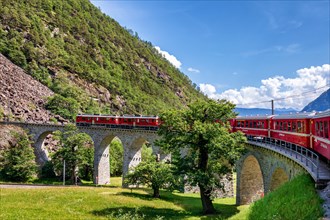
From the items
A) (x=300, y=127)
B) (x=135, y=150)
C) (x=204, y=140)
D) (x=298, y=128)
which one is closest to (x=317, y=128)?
(x=300, y=127)

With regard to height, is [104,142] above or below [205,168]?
above

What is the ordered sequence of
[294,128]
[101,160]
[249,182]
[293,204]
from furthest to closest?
[101,160], [249,182], [294,128], [293,204]

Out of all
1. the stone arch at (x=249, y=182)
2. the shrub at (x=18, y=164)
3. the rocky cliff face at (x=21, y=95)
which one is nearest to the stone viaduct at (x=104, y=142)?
the shrub at (x=18, y=164)

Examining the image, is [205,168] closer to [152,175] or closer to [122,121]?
[152,175]

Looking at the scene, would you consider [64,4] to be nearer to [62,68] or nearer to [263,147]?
[62,68]

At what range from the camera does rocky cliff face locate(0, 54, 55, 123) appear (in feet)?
241

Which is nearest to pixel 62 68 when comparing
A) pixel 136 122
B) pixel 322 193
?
pixel 136 122

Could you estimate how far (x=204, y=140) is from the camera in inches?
1124

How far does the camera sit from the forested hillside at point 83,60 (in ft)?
320

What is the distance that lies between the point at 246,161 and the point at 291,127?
458 inches

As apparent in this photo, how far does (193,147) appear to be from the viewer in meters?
28.9

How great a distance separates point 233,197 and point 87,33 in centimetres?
11567

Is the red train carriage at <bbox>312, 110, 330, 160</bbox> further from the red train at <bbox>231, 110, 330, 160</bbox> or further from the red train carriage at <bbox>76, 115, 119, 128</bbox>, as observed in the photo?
the red train carriage at <bbox>76, 115, 119, 128</bbox>

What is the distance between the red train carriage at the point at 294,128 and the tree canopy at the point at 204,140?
348cm
